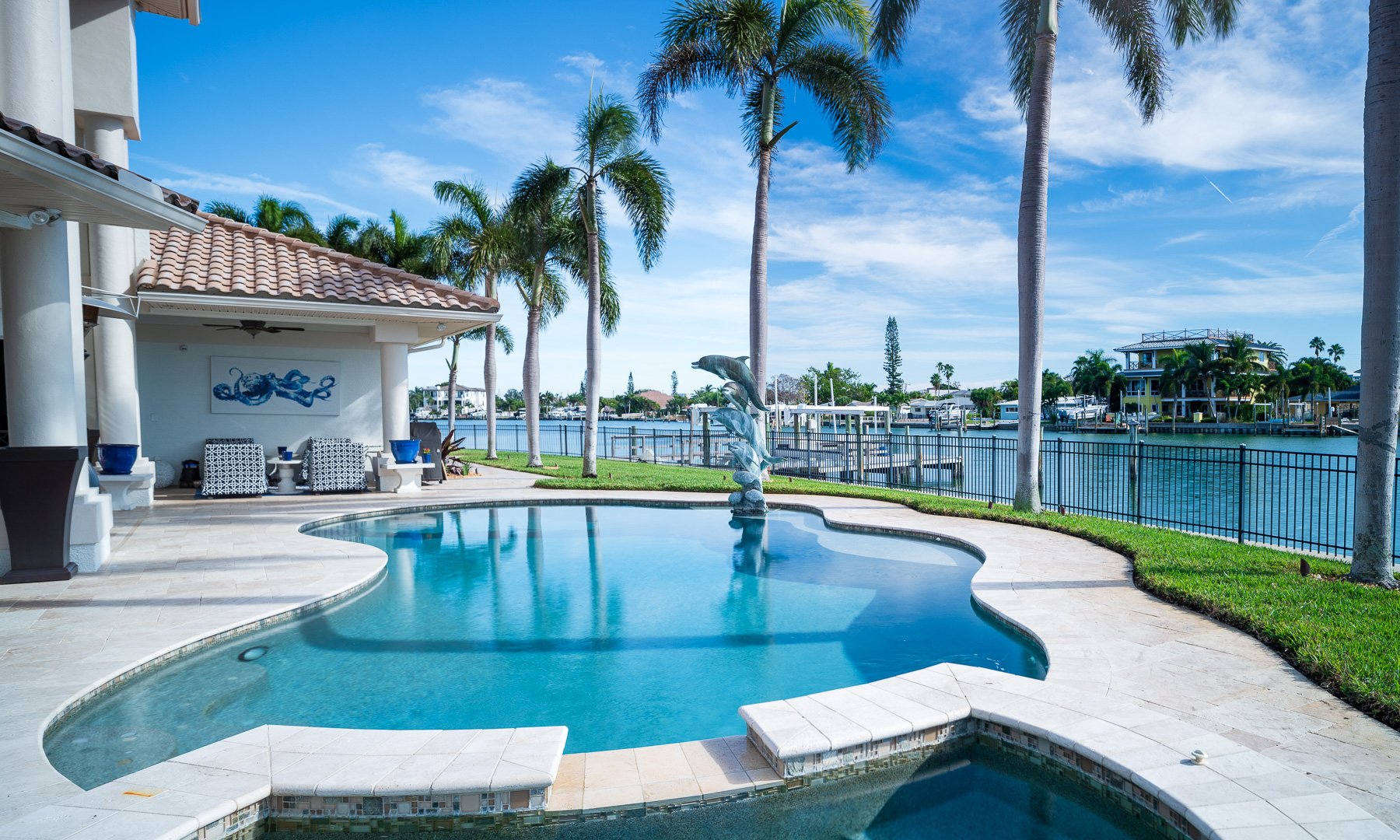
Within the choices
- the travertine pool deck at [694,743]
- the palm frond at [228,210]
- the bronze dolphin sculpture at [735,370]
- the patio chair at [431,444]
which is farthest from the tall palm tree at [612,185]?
the palm frond at [228,210]

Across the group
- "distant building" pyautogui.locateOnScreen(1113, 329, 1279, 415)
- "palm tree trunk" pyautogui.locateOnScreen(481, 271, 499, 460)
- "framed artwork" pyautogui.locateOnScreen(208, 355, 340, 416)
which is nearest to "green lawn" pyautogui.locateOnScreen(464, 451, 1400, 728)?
"framed artwork" pyautogui.locateOnScreen(208, 355, 340, 416)

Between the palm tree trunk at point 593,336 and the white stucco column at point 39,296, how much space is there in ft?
35.9

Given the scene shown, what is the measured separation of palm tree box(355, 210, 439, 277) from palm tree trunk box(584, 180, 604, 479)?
457 inches

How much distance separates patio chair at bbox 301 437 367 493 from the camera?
13.8 m

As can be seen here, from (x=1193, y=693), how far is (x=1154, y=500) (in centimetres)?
1889

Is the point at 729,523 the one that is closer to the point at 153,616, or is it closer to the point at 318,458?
the point at 153,616

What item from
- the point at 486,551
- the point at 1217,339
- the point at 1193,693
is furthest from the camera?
the point at 1217,339

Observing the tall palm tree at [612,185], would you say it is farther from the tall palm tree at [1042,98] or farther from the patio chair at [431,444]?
the tall palm tree at [1042,98]

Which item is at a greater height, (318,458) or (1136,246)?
(1136,246)

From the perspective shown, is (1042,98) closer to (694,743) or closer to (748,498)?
(748,498)

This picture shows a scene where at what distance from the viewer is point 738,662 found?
525 cm

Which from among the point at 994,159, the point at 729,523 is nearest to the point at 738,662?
the point at 729,523

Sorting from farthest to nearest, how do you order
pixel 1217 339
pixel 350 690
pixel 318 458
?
1. pixel 1217 339
2. pixel 318 458
3. pixel 350 690

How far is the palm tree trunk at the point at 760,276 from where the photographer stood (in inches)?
575
